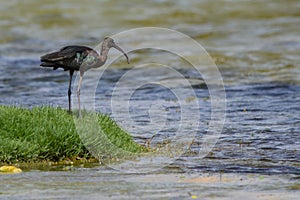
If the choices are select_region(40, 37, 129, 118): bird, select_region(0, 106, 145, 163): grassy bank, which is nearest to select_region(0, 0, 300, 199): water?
select_region(0, 106, 145, 163): grassy bank

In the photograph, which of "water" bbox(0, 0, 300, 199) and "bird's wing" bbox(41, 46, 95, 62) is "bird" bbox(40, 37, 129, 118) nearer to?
"bird's wing" bbox(41, 46, 95, 62)

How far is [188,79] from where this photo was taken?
20.7 m

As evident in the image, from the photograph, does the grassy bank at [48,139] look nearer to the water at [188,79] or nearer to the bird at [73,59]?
the bird at [73,59]

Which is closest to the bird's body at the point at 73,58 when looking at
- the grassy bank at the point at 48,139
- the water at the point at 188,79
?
the grassy bank at the point at 48,139

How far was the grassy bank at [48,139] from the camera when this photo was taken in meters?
10.3

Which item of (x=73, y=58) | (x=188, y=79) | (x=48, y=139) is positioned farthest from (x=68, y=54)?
(x=188, y=79)

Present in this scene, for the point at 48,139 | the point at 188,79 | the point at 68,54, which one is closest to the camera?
the point at 48,139

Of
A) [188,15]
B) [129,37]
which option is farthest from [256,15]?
[129,37]

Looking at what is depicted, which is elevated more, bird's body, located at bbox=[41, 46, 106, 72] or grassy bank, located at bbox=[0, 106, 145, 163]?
bird's body, located at bbox=[41, 46, 106, 72]

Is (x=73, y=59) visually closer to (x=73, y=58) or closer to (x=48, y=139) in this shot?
(x=73, y=58)

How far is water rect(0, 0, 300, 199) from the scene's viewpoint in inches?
366

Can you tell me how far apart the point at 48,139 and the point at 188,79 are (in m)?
10.4

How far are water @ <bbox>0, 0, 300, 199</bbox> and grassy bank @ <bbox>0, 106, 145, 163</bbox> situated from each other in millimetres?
646

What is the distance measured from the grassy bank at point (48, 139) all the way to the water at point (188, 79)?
2.12 feet
